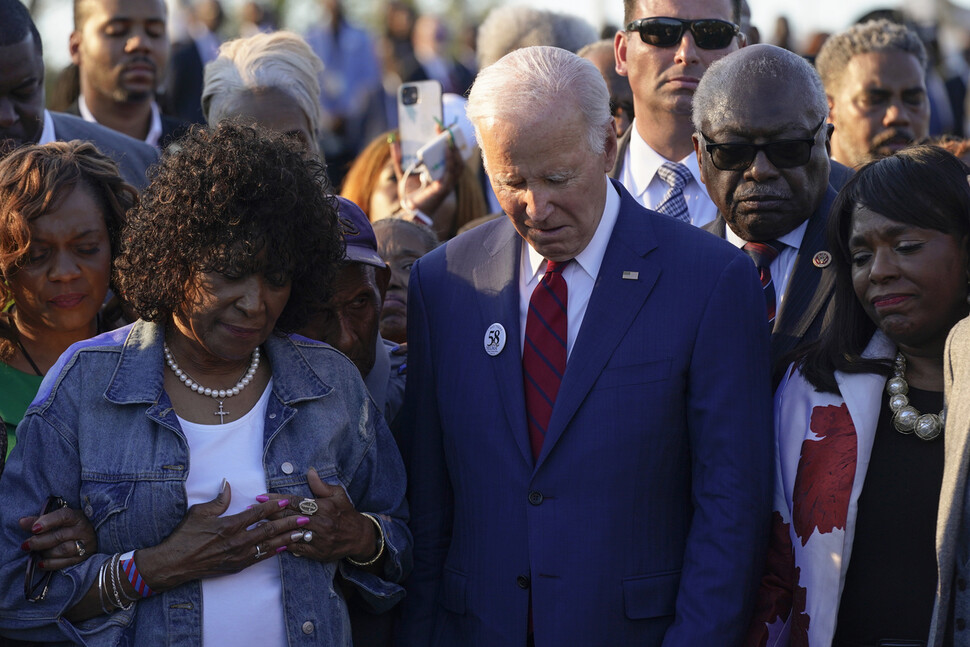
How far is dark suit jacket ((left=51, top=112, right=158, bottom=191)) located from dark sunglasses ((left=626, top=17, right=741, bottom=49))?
2419mm

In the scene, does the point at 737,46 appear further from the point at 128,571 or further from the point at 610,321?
the point at 128,571

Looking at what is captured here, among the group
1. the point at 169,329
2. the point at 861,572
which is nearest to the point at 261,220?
the point at 169,329

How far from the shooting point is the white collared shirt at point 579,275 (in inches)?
142

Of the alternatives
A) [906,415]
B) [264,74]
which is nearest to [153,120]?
[264,74]

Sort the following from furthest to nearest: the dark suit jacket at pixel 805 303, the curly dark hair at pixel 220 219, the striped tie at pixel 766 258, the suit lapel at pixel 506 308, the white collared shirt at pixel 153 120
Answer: the white collared shirt at pixel 153 120 → the striped tie at pixel 766 258 → the dark suit jacket at pixel 805 303 → the suit lapel at pixel 506 308 → the curly dark hair at pixel 220 219

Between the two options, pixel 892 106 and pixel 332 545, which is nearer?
pixel 332 545

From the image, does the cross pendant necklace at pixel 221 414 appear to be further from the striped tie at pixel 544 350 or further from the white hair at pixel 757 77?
the white hair at pixel 757 77

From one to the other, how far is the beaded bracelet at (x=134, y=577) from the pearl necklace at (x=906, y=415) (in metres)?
2.21

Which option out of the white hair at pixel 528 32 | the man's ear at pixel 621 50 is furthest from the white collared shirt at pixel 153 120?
the man's ear at pixel 621 50

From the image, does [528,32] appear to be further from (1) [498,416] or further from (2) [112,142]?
(1) [498,416]

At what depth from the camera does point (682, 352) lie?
3.42 metres

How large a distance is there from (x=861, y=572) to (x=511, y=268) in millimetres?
1395

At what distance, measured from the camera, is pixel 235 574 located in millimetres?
3346

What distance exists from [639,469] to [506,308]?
2.14 ft
